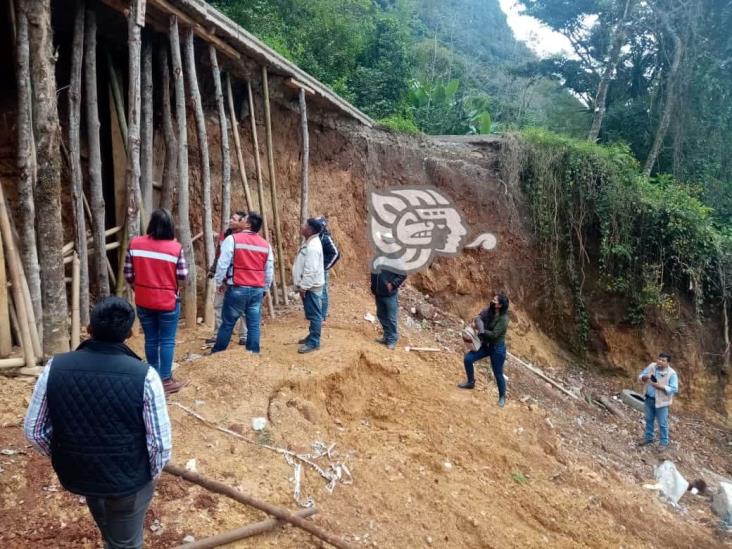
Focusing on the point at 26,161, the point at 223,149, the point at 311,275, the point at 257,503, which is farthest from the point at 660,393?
the point at 26,161

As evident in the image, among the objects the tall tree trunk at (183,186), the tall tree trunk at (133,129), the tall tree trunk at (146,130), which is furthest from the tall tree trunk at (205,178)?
the tall tree trunk at (133,129)

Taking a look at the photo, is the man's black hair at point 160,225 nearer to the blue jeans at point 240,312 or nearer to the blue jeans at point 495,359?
the blue jeans at point 240,312

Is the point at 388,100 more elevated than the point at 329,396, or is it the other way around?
the point at 388,100

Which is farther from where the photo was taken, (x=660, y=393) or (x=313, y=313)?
(x=660, y=393)

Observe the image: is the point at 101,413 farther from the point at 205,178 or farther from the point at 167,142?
the point at 167,142

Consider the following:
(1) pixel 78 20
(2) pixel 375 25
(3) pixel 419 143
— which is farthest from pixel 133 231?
(2) pixel 375 25

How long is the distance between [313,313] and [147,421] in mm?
3539

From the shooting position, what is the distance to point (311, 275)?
552cm

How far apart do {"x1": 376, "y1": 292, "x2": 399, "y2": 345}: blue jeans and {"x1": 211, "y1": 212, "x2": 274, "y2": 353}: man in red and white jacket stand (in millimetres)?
2045

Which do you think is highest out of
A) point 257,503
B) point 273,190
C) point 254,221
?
point 273,190

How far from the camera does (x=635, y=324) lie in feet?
34.3

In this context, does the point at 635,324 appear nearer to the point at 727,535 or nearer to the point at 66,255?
the point at 727,535

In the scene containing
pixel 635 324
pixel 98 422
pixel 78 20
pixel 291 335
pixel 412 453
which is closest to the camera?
pixel 98 422

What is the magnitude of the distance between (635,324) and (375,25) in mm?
10354
